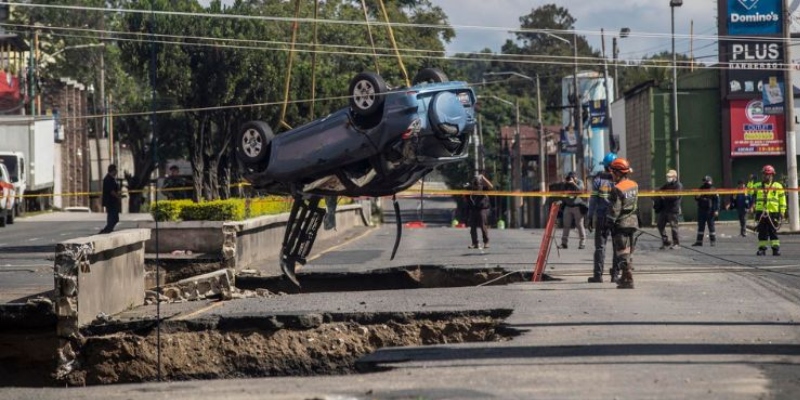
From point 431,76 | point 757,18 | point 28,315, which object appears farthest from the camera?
point 757,18

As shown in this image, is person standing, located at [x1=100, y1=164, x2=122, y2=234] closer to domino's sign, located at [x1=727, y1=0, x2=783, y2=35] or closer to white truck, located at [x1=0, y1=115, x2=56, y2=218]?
white truck, located at [x1=0, y1=115, x2=56, y2=218]

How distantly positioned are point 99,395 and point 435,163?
6.71 m

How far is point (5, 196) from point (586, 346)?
99.9 ft

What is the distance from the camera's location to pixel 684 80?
53.8 m

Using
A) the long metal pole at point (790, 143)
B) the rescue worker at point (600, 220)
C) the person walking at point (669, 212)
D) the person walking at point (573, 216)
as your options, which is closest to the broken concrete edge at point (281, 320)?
the rescue worker at point (600, 220)

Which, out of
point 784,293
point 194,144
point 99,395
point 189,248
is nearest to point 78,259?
point 99,395

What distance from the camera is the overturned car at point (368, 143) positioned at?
637 inches

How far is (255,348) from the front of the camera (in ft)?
46.0

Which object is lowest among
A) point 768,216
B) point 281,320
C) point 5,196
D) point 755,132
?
point 281,320

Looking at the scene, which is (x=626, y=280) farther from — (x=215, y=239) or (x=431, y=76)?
(x=215, y=239)

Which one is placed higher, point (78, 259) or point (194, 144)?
point (194, 144)

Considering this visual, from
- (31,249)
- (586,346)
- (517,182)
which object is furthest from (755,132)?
(586,346)

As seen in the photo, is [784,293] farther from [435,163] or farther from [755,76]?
[755,76]

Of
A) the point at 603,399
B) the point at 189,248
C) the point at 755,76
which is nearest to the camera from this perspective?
the point at 603,399
